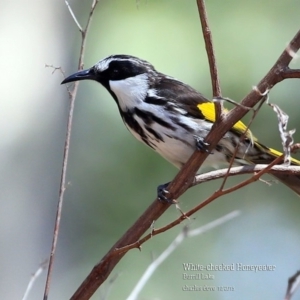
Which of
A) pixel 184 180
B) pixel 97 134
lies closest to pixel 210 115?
pixel 184 180

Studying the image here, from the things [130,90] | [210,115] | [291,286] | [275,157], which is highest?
[130,90]

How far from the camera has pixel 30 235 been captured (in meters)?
6.18

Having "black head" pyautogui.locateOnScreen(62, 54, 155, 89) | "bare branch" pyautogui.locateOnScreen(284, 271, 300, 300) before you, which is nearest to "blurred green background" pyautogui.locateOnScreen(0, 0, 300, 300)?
"black head" pyautogui.locateOnScreen(62, 54, 155, 89)

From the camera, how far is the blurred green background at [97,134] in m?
6.23

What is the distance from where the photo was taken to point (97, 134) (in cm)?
645

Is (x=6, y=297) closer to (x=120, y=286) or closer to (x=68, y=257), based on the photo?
(x=68, y=257)

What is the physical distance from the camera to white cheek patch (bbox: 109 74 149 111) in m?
3.25

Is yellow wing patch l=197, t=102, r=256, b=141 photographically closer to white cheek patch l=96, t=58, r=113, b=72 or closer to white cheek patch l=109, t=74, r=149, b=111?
white cheek patch l=109, t=74, r=149, b=111

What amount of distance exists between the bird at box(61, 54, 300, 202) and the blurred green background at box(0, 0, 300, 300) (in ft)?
9.10

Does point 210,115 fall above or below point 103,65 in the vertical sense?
below

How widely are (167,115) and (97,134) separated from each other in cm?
331

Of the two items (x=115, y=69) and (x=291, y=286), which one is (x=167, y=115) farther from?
(x=291, y=286)

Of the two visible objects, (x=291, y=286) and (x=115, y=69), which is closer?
(x=291, y=286)

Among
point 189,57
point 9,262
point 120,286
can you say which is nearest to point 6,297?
point 9,262
